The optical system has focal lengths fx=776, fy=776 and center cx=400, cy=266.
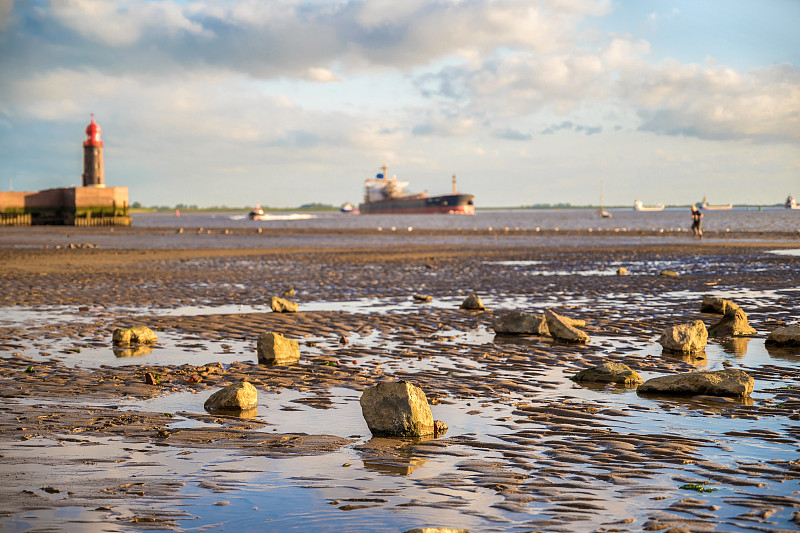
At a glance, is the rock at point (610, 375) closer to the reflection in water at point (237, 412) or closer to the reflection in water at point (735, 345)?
the reflection in water at point (735, 345)

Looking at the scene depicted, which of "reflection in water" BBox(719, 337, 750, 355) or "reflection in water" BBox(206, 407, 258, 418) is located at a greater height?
"reflection in water" BBox(719, 337, 750, 355)

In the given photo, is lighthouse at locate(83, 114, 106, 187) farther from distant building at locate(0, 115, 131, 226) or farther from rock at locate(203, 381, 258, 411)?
rock at locate(203, 381, 258, 411)

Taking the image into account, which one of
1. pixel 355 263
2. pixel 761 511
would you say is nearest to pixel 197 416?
pixel 761 511

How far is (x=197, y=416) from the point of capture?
8.02 metres

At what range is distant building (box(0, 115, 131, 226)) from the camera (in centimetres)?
8938

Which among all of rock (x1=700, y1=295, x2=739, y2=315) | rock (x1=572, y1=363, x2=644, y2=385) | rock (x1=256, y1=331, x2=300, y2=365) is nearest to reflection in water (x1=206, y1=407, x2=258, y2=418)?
rock (x1=256, y1=331, x2=300, y2=365)

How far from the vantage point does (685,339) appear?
11820 millimetres

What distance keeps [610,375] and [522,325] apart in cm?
403

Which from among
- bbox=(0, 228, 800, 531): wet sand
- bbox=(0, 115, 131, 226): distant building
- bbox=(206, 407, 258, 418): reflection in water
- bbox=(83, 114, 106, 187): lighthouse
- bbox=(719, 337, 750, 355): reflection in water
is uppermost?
bbox=(83, 114, 106, 187): lighthouse

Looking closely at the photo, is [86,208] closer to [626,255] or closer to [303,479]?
[626,255]

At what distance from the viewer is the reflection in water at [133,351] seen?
39.0 feet

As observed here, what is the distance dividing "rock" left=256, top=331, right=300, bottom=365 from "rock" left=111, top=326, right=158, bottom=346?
2.63m

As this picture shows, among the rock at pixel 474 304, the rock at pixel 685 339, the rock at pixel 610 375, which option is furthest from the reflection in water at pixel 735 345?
the rock at pixel 474 304

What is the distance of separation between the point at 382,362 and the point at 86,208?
284 ft
